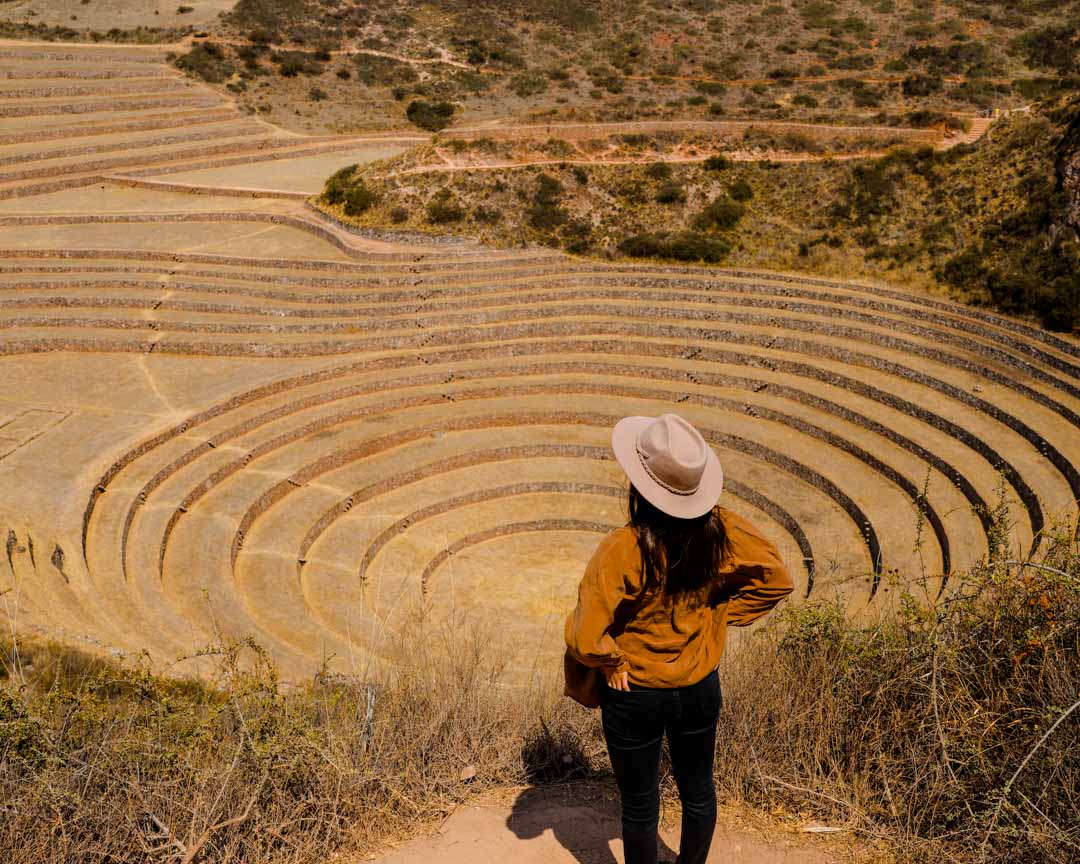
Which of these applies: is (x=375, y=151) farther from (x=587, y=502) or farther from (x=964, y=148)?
(x=587, y=502)

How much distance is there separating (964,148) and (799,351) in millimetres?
13523

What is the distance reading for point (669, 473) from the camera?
12.9 ft

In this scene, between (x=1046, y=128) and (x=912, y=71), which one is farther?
(x=912, y=71)

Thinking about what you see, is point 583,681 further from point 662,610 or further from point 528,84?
point 528,84

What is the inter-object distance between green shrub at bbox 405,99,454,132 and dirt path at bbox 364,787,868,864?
40886 mm

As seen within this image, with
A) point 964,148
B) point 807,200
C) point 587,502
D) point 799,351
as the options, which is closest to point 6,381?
point 587,502

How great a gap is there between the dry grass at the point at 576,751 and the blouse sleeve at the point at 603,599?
2.15m

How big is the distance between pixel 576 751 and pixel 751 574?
2.59 metres

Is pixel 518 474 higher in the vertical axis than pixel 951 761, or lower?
lower

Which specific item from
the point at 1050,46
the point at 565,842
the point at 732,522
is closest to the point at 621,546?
the point at 732,522

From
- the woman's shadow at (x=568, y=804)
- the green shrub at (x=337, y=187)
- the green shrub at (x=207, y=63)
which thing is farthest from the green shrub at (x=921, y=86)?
the woman's shadow at (x=568, y=804)

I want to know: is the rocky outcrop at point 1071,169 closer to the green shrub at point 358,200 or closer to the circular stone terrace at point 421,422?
the circular stone terrace at point 421,422

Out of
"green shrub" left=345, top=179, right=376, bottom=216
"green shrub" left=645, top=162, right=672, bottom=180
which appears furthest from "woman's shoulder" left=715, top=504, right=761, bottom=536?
"green shrub" left=645, top=162, right=672, bottom=180

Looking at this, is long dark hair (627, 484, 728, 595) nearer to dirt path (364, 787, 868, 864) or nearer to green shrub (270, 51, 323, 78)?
dirt path (364, 787, 868, 864)
